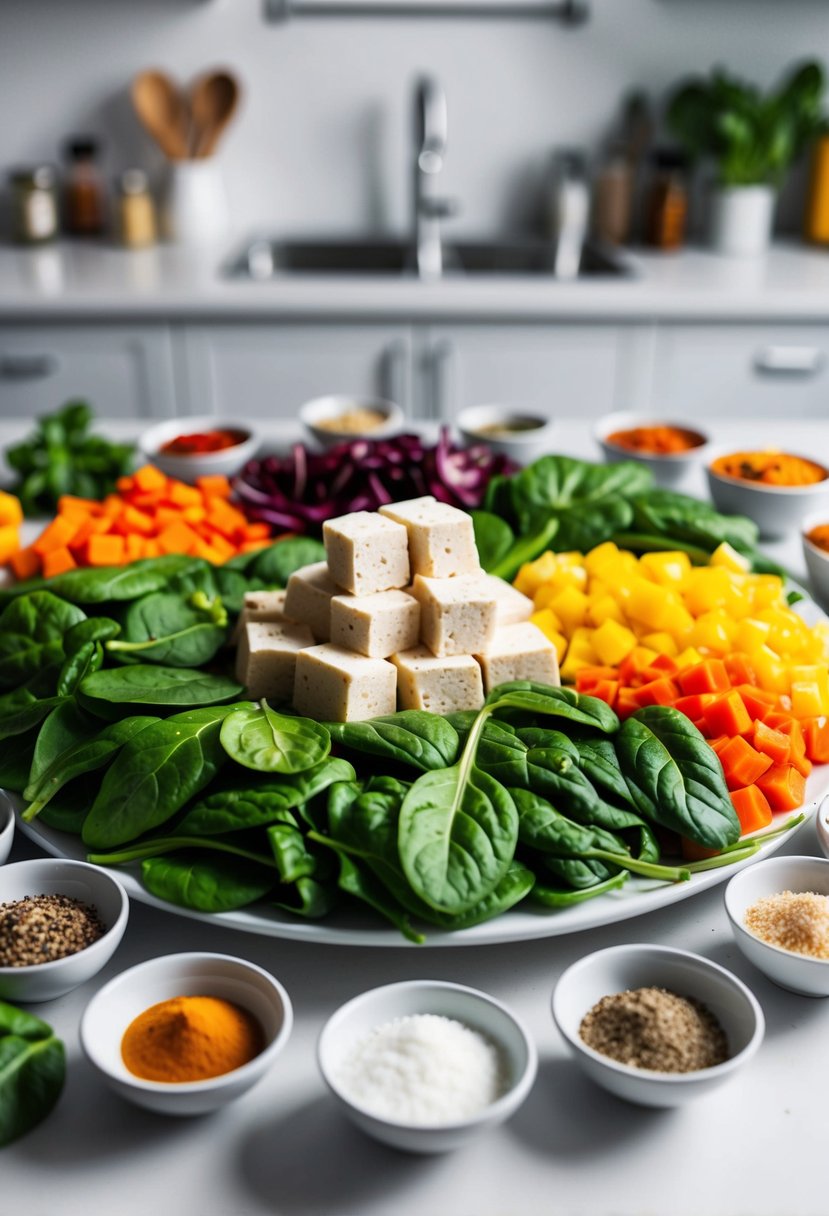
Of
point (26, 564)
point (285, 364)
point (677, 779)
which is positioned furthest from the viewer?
point (285, 364)

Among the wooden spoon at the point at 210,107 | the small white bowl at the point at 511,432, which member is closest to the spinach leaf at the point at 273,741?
the small white bowl at the point at 511,432

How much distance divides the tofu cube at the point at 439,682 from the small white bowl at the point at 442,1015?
38 centimetres

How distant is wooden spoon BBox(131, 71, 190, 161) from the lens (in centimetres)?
346

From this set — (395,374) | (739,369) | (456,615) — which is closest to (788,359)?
(739,369)

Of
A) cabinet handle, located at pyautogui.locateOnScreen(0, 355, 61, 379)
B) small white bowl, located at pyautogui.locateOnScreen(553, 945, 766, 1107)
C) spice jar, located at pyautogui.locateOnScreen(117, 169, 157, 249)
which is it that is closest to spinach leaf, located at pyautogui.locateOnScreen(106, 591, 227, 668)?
small white bowl, located at pyautogui.locateOnScreen(553, 945, 766, 1107)

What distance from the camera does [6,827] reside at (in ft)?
3.67

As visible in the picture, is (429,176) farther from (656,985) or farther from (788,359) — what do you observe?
(656,985)

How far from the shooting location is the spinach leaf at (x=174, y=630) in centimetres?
131

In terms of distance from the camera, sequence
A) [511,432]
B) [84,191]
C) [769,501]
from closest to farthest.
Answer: [769,501], [511,432], [84,191]

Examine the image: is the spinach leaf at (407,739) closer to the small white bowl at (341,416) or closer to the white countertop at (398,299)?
the small white bowl at (341,416)

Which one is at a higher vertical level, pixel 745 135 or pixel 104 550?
pixel 745 135

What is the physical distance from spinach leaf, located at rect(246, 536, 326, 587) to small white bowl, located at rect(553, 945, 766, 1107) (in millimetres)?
736

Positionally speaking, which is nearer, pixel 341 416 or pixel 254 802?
pixel 254 802

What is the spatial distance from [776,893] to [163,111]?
3.29 meters
